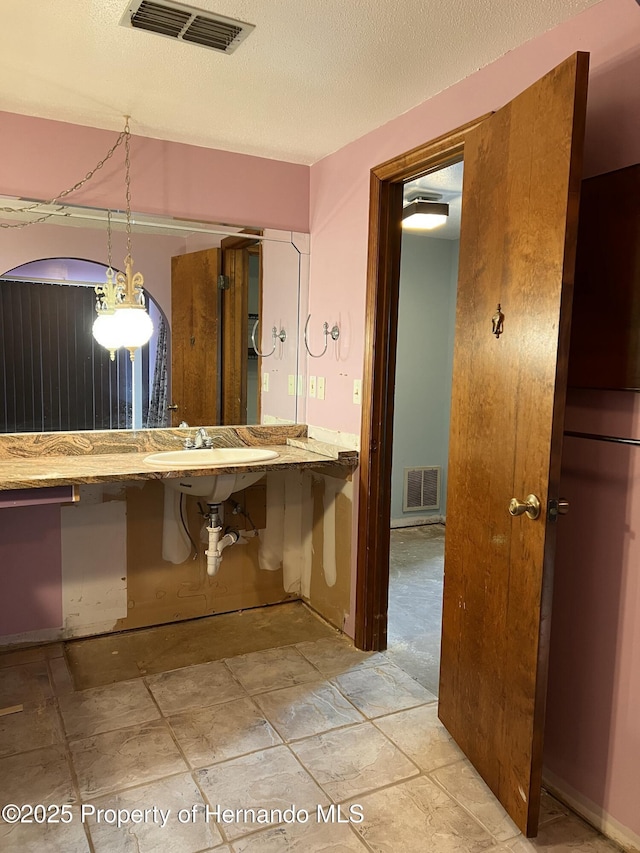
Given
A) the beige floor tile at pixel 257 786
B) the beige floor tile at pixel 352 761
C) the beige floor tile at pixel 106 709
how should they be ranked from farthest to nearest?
the beige floor tile at pixel 106 709 < the beige floor tile at pixel 352 761 < the beige floor tile at pixel 257 786

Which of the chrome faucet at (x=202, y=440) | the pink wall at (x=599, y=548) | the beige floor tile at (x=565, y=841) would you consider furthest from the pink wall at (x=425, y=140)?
the beige floor tile at (x=565, y=841)

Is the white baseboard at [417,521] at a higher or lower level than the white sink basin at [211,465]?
lower

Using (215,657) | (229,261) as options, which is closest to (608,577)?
(215,657)

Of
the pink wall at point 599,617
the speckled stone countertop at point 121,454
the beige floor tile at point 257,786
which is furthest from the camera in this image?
the speckled stone countertop at point 121,454

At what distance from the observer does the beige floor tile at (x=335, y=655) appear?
2.60 m

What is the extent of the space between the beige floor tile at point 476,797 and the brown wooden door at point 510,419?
42 millimetres

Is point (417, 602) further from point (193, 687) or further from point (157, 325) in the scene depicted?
point (157, 325)

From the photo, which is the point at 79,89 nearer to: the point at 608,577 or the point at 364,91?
the point at 364,91

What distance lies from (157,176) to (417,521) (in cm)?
313

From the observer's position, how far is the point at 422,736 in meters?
2.12

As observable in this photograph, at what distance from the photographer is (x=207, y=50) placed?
192 centimetres

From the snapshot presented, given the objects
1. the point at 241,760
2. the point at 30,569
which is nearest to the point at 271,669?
the point at 241,760

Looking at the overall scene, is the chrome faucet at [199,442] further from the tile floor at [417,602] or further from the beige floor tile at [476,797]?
the beige floor tile at [476,797]

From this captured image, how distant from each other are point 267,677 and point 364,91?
2.26 meters
